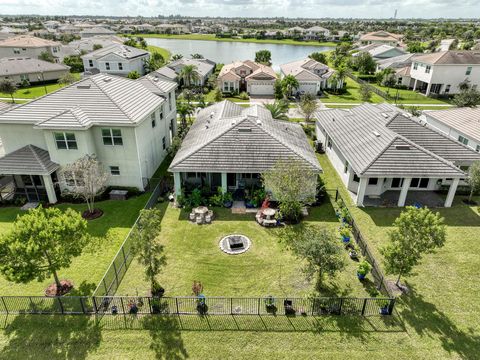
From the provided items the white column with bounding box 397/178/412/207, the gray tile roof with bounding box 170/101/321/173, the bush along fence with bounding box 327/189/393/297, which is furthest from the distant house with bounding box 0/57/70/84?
the white column with bounding box 397/178/412/207

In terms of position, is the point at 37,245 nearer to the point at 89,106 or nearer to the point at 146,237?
the point at 146,237

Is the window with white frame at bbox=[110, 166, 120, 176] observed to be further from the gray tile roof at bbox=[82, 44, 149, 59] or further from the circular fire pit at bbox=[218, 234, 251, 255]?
the gray tile roof at bbox=[82, 44, 149, 59]

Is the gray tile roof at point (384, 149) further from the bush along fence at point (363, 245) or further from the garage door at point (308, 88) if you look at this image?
the garage door at point (308, 88)

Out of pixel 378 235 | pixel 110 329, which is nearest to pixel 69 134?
pixel 110 329

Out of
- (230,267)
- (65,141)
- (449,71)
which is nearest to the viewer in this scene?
(230,267)

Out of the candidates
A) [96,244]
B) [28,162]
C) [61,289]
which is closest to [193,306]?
[61,289]

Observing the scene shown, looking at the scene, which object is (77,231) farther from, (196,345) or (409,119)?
(409,119)
